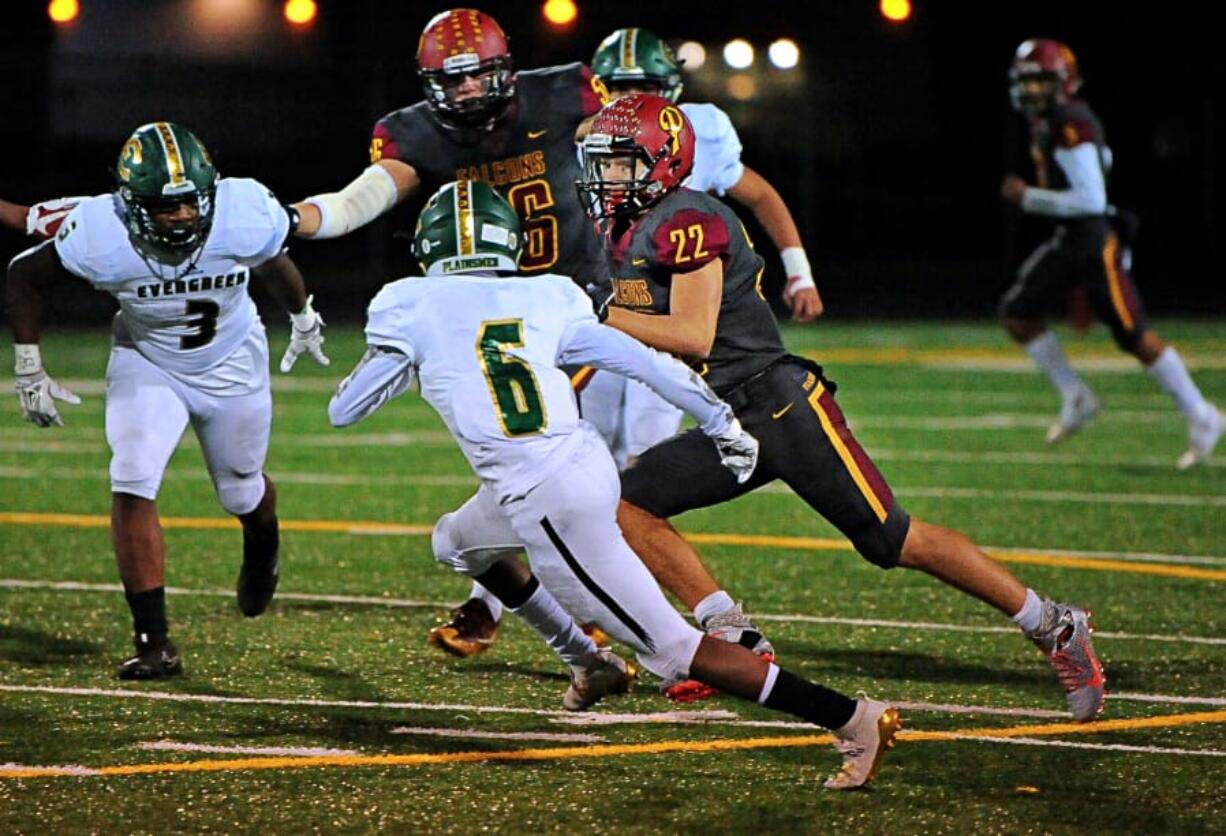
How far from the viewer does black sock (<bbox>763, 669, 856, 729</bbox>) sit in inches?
166

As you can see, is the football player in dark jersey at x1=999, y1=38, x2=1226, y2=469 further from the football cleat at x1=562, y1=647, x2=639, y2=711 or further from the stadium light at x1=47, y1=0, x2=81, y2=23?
the stadium light at x1=47, y1=0, x2=81, y2=23

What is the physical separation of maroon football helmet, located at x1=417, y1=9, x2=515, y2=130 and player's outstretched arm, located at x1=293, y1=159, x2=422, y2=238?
24cm

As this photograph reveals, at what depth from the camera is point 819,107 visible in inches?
910

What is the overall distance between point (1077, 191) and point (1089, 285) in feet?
1.54

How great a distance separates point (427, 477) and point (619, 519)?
4.47 m

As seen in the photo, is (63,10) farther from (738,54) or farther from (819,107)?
(819,107)

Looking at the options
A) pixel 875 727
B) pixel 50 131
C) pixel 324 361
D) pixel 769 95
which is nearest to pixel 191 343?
pixel 324 361

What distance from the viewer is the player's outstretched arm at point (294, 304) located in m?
5.80

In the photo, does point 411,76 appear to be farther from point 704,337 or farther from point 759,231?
point 704,337

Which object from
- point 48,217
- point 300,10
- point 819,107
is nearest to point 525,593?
point 48,217

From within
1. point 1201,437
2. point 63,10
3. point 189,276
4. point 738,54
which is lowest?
point 1201,437

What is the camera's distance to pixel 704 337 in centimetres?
473

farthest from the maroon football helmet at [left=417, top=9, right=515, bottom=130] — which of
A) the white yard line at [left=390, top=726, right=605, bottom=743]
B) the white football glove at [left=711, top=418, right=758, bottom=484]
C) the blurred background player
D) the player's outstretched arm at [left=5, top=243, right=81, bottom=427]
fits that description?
the white yard line at [left=390, top=726, right=605, bottom=743]

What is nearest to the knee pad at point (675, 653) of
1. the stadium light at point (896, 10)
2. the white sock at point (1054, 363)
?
the white sock at point (1054, 363)
